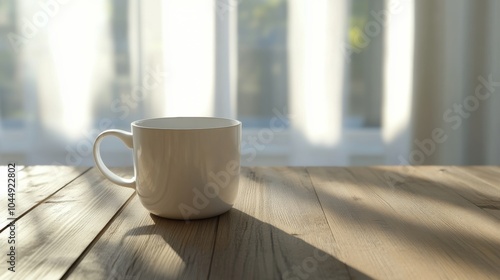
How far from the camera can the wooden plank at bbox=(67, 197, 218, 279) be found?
1.61 ft

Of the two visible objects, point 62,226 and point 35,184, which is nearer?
point 62,226

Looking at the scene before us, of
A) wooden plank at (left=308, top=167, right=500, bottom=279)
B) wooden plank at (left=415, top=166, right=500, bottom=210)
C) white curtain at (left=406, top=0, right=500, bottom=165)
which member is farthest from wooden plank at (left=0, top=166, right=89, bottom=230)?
white curtain at (left=406, top=0, right=500, bottom=165)

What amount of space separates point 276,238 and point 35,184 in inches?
17.4

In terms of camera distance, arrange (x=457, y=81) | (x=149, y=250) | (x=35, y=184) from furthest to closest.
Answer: (x=457, y=81), (x=35, y=184), (x=149, y=250)

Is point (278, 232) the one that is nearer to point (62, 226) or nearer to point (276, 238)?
point (276, 238)

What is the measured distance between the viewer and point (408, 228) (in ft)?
2.02

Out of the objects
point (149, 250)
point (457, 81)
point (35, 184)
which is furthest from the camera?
point (457, 81)

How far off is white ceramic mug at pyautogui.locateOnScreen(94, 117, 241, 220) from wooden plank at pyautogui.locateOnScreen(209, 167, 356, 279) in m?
0.04

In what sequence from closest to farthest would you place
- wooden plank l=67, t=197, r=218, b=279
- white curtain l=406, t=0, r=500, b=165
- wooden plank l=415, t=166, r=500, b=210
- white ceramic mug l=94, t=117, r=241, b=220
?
wooden plank l=67, t=197, r=218, b=279
white ceramic mug l=94, t=117, r=241, b=220
wooden plank l=415, t=166, r=500, b=210
white curtain l=406, t=0, r=500, b=165

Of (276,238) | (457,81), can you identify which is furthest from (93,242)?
(457,81)

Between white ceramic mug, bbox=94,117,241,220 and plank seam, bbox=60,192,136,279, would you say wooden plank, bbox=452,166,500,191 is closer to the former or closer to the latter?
white ceramic mug, bbox=94,117,241,220

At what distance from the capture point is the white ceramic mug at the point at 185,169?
2.06ft

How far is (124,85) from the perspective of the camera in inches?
77.9

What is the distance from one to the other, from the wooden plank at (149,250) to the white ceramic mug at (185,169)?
2cm
